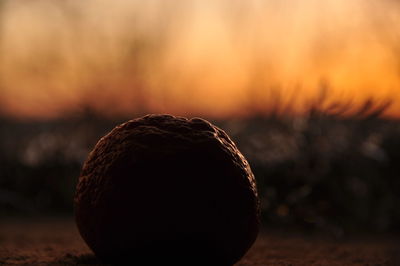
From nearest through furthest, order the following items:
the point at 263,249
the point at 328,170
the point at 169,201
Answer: the point at 169,201 < the point at 263,249 < the point at 328,170

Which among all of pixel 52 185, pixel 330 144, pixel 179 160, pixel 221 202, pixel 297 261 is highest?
pixel 179 160

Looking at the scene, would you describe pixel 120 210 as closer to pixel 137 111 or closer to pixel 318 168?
pixel 318 168

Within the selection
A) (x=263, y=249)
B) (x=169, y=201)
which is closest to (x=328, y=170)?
(x=263, y=249)

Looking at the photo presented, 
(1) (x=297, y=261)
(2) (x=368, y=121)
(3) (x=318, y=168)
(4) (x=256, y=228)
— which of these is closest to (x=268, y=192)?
(3) (x=318, y=168)

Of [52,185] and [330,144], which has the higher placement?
[330,144]

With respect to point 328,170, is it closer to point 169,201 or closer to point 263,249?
point 263,249

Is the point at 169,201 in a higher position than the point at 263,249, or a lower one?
higher
